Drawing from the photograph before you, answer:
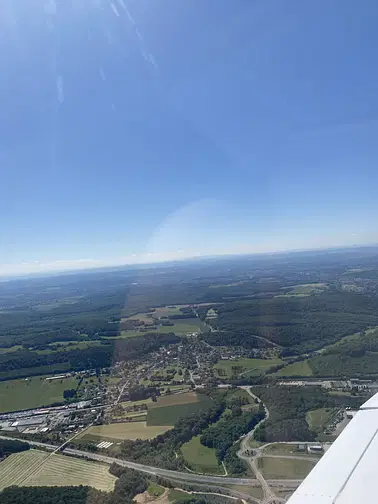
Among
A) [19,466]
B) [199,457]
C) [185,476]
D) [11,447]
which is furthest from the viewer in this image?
[11,447]

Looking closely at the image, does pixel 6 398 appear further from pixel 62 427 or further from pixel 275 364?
pixel 275 364

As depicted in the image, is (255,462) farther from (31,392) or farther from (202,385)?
(31,392)

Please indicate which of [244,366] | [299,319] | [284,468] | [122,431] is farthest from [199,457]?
[299,319]

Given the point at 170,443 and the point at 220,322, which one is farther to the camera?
the point at 220,322

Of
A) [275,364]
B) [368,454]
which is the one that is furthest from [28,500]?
[275,364]

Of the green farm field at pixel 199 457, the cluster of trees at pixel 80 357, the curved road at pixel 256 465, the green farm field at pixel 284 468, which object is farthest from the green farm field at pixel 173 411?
the cluster of trees at pixel 80 357

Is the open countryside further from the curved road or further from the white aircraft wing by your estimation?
the white aircraft wing

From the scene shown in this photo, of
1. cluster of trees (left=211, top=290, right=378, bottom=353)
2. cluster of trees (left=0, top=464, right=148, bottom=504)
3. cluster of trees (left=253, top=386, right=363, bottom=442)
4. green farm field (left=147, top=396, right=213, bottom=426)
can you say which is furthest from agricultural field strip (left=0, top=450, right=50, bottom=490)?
cluster of trees (left=211, top=290, right=378, bottom=353)
